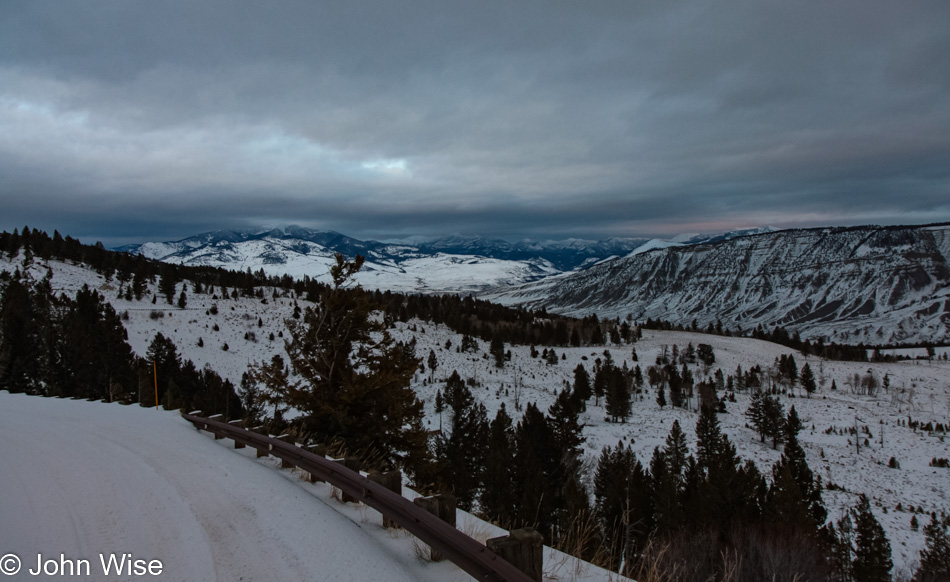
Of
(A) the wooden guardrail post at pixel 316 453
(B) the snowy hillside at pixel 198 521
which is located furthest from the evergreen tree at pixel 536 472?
(B) the snowy hillside at pixel 198 521

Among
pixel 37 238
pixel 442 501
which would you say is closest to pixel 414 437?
pixel 442 501

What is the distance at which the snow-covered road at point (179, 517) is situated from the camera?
417 centimetres

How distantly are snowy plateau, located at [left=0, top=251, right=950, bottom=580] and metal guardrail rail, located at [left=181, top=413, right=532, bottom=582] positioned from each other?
0.97 ft

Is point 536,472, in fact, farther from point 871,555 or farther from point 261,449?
point 261,449

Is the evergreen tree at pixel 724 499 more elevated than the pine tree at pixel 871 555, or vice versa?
the evergreen tree at pixel 724 499

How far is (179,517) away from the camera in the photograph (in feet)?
16.8

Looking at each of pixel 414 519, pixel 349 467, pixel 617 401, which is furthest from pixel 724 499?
pixel 617 401

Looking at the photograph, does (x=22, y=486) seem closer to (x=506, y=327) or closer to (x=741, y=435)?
(x=741, y=435)

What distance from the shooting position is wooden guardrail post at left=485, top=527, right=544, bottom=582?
3.57m

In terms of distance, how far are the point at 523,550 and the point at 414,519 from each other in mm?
1312

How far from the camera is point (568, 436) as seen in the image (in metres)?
46.2

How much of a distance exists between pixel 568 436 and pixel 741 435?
150 ft

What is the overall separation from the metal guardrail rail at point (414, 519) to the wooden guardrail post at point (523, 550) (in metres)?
0.08
